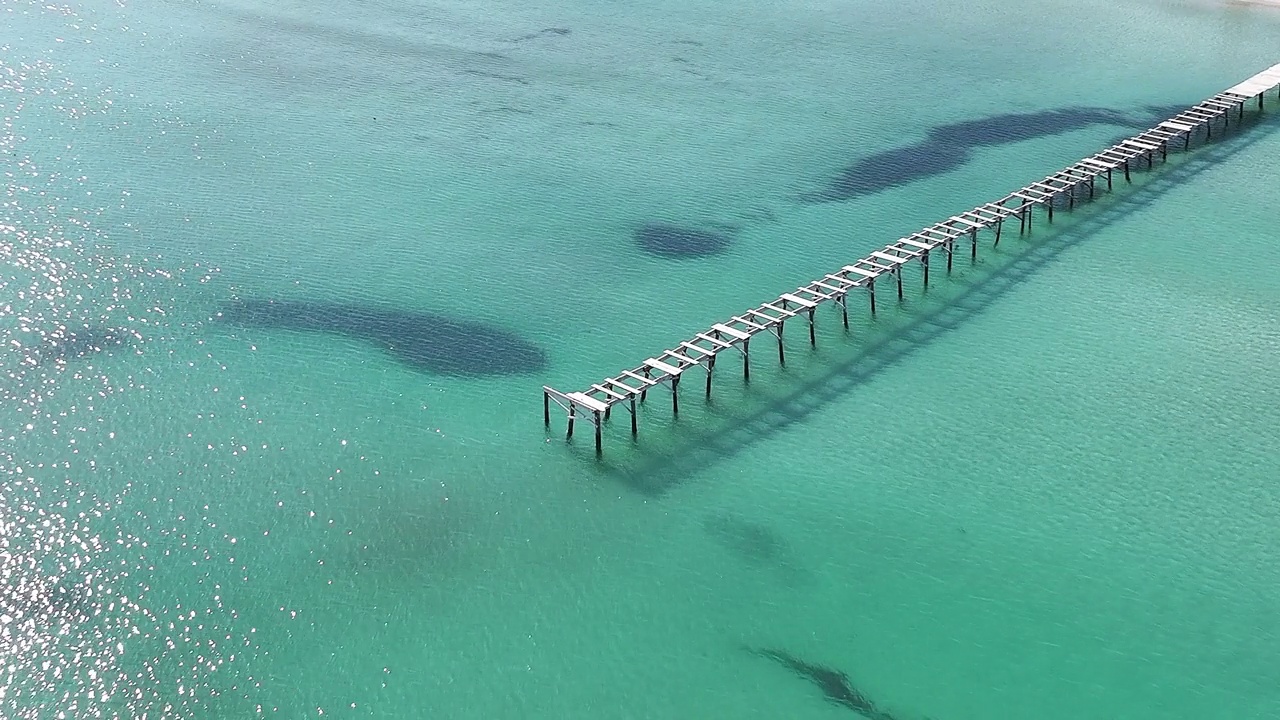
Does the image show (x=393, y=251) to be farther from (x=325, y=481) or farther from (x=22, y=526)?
(x=22, y=526)

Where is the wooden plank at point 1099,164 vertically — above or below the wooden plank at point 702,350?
above

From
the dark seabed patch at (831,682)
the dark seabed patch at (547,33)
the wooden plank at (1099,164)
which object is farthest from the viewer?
the dark seabed patch at (547,33)

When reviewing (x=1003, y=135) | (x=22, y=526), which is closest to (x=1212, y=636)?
(x=22, y=526)

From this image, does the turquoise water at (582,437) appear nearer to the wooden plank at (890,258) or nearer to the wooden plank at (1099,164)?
the wooden plank at (1099,164)

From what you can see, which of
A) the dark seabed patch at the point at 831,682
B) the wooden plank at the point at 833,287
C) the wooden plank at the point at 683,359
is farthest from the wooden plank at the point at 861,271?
the dark seabed patch at the point at 831,682

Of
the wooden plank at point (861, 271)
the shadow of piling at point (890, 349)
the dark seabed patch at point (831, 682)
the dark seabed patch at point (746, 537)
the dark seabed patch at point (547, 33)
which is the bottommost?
the dark seabed patch at point (831, 682)

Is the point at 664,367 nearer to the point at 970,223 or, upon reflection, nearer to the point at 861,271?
the point at 861,271
